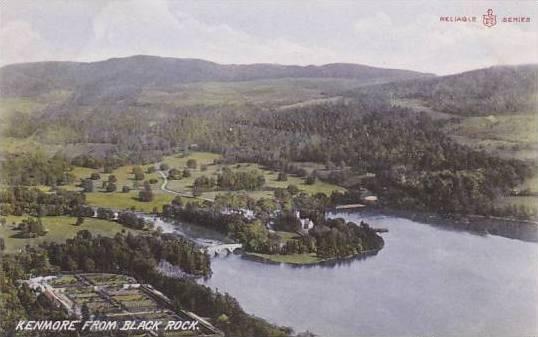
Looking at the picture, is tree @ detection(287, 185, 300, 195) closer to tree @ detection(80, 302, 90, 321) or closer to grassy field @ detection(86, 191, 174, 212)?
grassy field @ detection(86, 191, 174, 212)

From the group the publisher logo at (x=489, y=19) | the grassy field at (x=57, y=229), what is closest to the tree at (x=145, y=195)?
the grassy field at (x=57, y=229)

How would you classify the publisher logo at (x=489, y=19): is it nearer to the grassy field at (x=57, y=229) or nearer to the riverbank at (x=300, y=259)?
the riverbank at (x=300, y=259)

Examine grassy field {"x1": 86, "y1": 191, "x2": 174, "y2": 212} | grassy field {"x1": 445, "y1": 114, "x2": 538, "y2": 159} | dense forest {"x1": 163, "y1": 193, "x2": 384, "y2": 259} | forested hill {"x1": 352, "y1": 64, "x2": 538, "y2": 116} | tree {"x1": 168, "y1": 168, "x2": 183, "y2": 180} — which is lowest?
dense forest {"x1": 163, "y1": 193, "x2": 384, "y2": 259}

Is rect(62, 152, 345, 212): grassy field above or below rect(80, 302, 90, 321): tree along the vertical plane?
above

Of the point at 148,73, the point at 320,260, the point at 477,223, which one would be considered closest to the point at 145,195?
the point at 148,73

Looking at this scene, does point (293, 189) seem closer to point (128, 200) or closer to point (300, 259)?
point (300, 259)

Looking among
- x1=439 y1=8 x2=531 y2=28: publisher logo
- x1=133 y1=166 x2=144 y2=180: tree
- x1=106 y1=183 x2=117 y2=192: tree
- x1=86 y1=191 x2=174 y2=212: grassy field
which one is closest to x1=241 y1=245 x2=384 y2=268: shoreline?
x1=86 y1=191 x2=174 y2=212: grassy field
